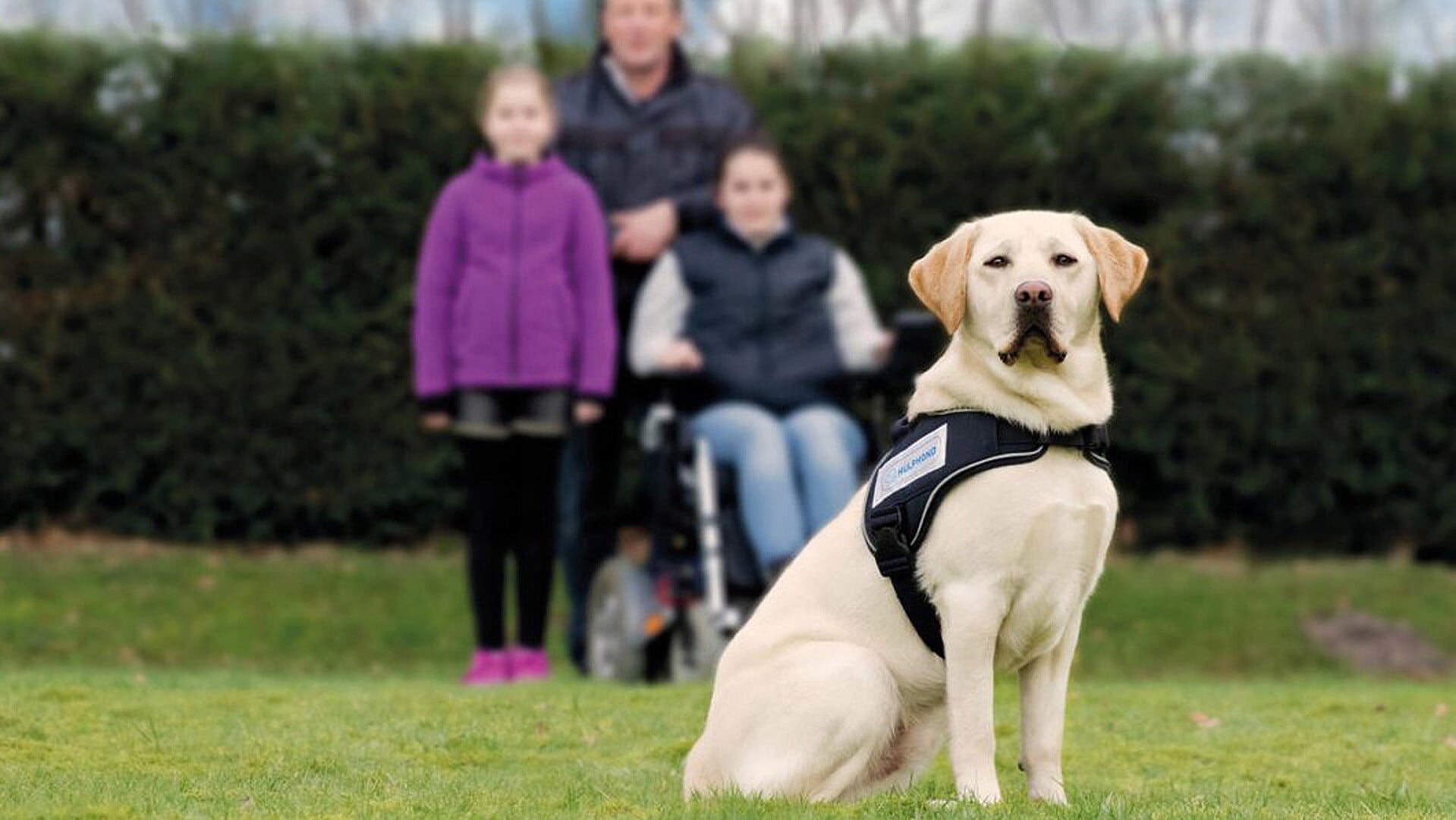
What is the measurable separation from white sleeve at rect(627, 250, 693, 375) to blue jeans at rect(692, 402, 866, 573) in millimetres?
436

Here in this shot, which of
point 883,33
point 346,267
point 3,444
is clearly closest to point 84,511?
point 3,444

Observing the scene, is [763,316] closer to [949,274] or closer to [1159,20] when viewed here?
[949,274]

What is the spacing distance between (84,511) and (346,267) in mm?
2144

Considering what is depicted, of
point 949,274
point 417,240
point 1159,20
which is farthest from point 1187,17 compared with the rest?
point 949,274

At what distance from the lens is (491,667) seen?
8.56 metres

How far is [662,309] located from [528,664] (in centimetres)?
161

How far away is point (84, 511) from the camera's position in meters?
12.2

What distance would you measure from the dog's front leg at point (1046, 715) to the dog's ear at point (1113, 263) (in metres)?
0.70

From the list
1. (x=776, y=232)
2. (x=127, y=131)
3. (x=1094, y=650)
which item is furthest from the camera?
(x=127, y=131)

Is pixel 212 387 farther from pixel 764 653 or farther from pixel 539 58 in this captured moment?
pixel 764 653

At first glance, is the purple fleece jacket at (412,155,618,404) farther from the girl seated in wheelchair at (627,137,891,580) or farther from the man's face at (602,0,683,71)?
the man's face at (602,0,683,71)

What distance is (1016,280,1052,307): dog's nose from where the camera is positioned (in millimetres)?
4270

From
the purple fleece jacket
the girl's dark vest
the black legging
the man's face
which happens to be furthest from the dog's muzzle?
the man's face

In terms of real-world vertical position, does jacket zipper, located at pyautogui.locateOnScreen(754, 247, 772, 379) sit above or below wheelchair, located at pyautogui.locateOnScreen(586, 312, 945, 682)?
above
